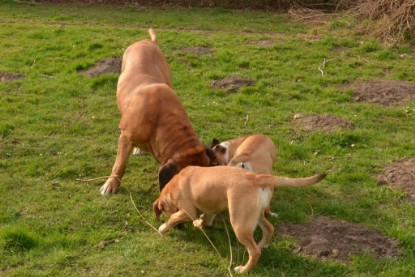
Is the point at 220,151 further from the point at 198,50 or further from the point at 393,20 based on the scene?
the point at 393,20

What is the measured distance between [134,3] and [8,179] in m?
11.9

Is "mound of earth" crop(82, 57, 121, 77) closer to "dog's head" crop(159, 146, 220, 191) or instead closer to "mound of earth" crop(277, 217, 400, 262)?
"dog's head" crop(159, 146, 220, 191)

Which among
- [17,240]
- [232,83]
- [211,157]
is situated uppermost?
[211,157]

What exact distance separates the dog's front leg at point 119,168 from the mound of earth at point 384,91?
4.37 meters

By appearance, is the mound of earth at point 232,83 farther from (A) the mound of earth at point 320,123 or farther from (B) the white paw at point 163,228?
(B) the white paw at point 163,228

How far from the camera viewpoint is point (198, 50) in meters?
12.5

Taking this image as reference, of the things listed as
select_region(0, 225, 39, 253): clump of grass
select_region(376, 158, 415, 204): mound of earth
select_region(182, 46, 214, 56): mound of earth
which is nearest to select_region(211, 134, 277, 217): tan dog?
select_region(376, 158, 415, 204): mound of earth

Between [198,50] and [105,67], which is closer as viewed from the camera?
[105,67]

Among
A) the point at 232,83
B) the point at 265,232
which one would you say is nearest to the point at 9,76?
the point at 232,83

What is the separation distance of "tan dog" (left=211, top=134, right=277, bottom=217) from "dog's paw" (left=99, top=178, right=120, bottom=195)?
1.21 metres

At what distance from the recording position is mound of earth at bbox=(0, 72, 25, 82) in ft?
35.6

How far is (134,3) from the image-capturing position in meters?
18.4

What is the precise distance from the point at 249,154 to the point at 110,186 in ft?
5.52

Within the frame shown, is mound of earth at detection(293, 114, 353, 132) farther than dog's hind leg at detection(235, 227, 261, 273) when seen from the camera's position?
Yes
